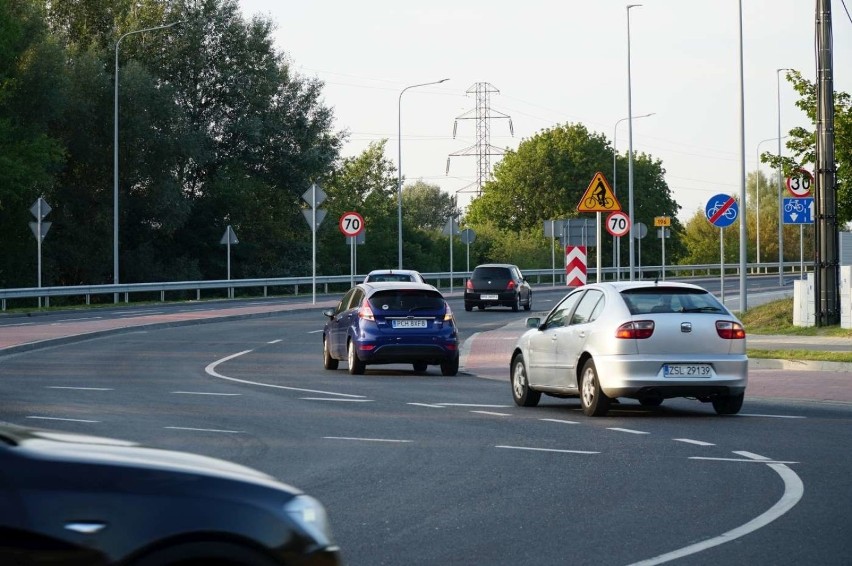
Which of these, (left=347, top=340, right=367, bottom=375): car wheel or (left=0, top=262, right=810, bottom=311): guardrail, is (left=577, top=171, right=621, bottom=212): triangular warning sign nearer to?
(left=347, top=340, right=367, bottom=375): car wheel

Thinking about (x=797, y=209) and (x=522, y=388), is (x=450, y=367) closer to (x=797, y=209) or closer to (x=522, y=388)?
(x=522, y=388)

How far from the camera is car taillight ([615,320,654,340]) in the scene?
15781mm

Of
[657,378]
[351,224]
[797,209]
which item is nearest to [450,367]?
[657,378]

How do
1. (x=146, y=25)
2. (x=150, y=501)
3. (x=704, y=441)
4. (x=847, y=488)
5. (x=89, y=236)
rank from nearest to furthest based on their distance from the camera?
(x=150, y=501) < (x=847, y=488) < (x=704, y=441) < (x=89, y=236) < (x=146, y=25)

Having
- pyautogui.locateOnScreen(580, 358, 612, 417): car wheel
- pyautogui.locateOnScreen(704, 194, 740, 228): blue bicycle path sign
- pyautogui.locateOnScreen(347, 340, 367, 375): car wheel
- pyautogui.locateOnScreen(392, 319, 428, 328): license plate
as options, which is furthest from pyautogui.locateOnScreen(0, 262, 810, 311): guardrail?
pyautogui.locateOnScreen(580, 358, 612, 417): car wheel

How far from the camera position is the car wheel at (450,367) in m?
23.7

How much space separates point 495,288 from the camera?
160 feet

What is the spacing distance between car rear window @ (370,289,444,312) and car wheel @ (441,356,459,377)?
2.85 ft

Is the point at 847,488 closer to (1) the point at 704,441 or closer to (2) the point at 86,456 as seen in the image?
(1) the point at 704,441

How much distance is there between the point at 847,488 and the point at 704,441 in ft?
10.8

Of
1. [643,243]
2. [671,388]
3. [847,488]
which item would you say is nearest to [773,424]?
[671,388]

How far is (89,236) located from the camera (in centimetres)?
5931

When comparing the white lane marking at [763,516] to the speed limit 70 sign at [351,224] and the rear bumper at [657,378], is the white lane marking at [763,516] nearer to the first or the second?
the rear bumper at [657,378]

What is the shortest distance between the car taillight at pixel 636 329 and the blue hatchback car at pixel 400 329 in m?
7.53
